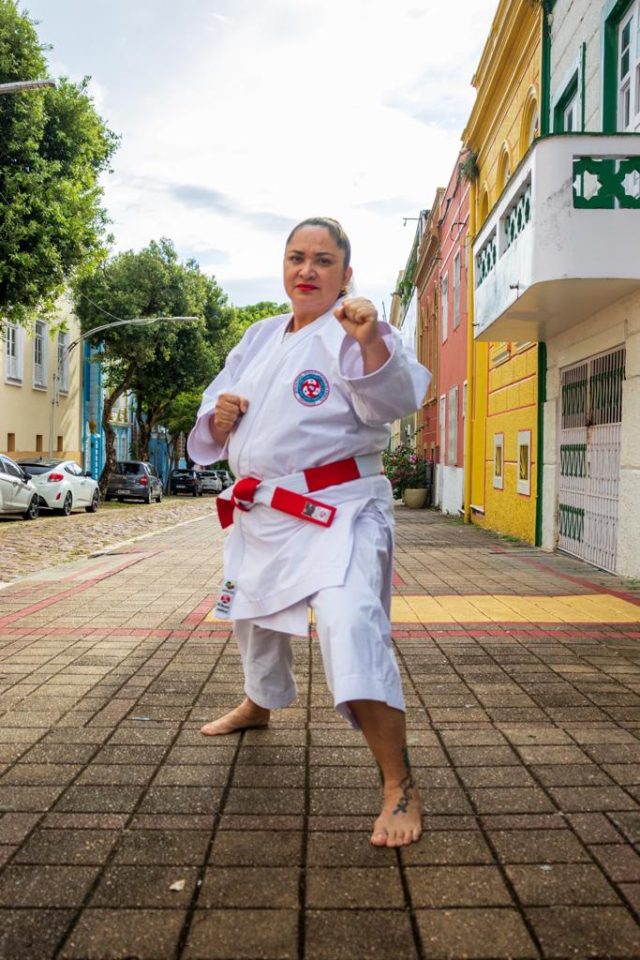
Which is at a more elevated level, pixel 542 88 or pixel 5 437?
pixel 542 88

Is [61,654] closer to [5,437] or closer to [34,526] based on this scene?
[34,526]

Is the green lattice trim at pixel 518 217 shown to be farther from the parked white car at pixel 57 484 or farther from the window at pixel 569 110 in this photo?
the parked white car at pixel 57 484

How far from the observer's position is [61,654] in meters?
5.16

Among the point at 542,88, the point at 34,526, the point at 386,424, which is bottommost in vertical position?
the point at 34,526

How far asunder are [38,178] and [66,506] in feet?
25.2

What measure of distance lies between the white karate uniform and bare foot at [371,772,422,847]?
290 millimetres

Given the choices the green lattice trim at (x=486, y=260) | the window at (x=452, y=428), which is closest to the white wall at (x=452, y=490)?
the window at (x=452, y=428)

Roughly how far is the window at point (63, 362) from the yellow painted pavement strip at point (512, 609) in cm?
2757

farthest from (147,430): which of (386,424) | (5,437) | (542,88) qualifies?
(386,424)

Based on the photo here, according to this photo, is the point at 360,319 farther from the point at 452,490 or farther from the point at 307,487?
the point at 452,490

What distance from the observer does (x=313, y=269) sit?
2957mm

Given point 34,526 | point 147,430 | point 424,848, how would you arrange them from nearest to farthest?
1. point 424,848
2. point 34,526
3. point 147,430

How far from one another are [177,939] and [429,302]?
2918 cm

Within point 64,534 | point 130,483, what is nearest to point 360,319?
point 64,534
